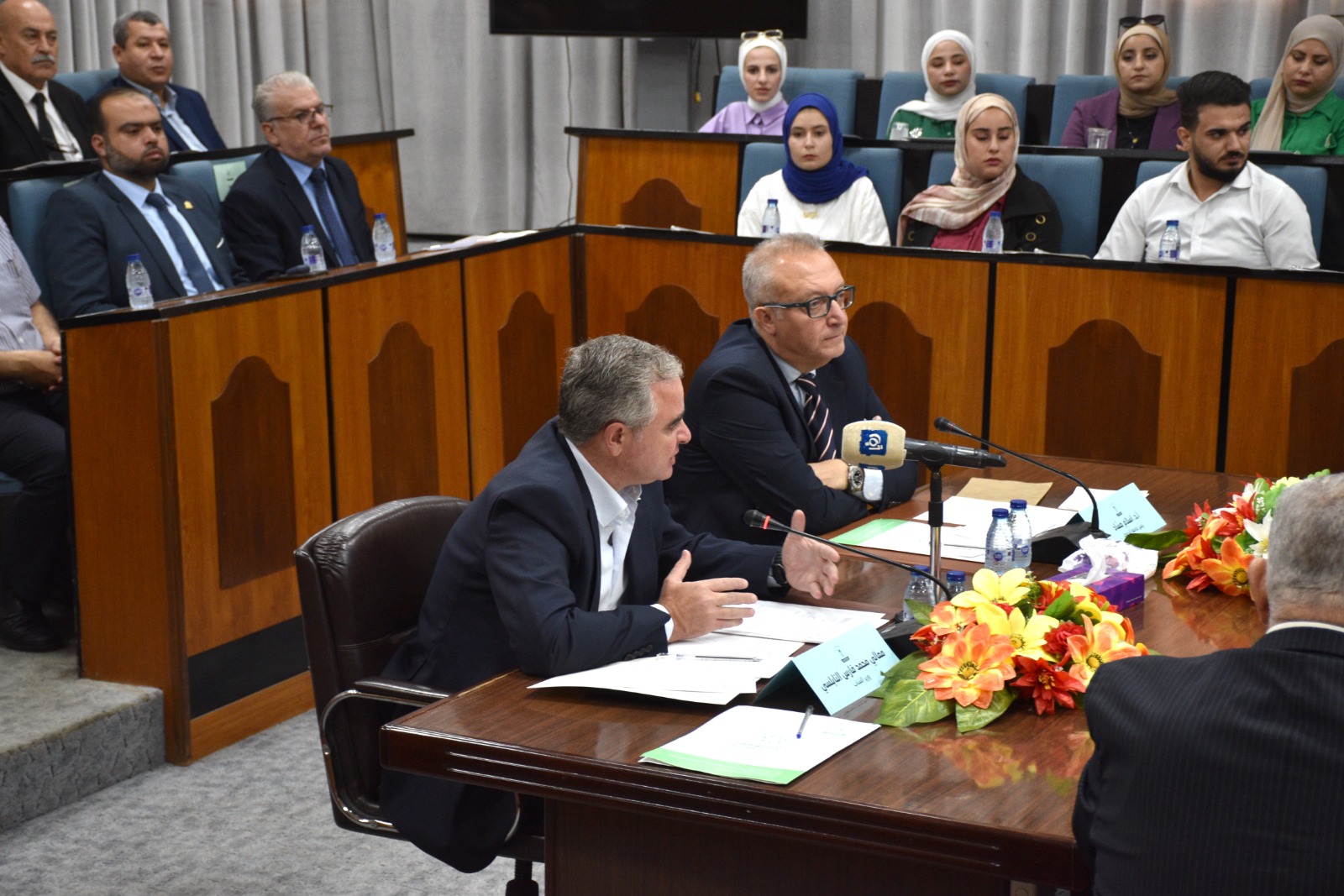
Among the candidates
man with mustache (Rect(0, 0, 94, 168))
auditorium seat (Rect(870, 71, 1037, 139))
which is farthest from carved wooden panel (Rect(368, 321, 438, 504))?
auditorium seat (Rect(870, 71, 1037, 139))

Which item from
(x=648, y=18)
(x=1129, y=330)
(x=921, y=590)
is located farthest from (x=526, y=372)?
(x=648, y=18)

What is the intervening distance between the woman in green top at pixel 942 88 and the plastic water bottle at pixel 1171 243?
2.04 meters

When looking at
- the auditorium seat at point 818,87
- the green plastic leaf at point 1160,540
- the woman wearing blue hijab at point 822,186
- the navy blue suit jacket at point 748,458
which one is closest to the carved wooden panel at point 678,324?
the woman wearing blue hijab at point 822,186

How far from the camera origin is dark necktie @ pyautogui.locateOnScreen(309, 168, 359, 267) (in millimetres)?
5152

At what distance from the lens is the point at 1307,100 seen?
616 centimetres

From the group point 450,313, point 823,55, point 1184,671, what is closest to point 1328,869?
point 1184,671

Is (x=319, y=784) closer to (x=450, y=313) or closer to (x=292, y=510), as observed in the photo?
(x=292, y=510)

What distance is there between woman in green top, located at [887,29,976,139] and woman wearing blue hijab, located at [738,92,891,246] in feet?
4.20

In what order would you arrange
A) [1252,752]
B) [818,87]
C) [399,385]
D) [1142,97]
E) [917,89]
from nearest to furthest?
[1252,752], [399,385], [1142,97], [917,89], [818,87]

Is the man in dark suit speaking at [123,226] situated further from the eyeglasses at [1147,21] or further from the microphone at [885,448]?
the eyeglasses at [1147,21]

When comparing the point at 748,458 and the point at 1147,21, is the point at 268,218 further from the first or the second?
the point at 1147,21

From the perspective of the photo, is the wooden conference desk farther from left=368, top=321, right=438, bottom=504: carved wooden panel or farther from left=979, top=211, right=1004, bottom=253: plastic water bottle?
left=979, top=211, right=1004, bottom=253: plastic water bottle

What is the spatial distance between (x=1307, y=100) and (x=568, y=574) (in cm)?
508

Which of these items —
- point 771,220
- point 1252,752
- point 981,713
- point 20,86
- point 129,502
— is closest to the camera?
point 1252,752
